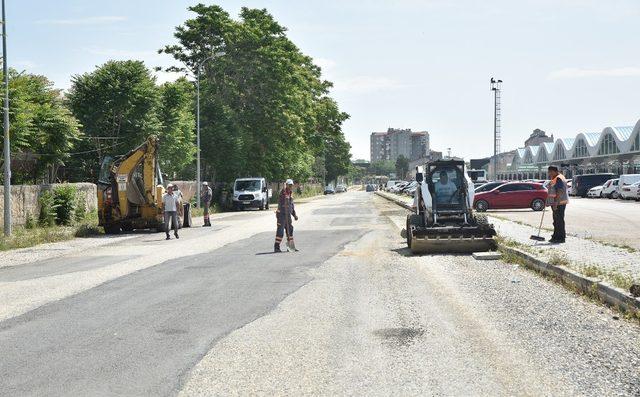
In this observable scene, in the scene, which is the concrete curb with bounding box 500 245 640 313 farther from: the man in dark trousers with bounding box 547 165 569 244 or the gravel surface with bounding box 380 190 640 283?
the man in dark trousers with bounding box 547 165 569 244

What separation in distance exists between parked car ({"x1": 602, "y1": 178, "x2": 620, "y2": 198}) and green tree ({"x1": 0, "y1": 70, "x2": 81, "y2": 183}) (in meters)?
40.8

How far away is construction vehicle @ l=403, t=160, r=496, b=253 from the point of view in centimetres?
1611

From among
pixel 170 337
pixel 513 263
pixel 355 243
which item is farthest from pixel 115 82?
pixel 170 337

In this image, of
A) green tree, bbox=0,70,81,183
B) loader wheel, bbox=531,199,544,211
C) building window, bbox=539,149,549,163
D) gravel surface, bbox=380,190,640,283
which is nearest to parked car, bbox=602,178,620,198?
loader wheel, bbox=531,199,544,211

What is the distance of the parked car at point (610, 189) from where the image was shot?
174ft

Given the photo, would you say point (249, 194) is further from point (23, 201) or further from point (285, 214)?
point (285, 214)

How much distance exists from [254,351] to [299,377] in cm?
103

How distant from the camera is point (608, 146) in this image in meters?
77.6

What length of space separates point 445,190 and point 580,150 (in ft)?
256

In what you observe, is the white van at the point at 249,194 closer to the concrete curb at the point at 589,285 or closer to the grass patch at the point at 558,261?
the concrete curb at the point at 589,285

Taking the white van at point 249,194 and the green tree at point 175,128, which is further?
the white van at point 249,194

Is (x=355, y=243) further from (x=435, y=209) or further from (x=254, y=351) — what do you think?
(x=254, y=351)

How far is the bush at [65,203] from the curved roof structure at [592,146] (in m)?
57.1

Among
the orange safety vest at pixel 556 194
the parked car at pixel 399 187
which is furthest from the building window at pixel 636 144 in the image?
the orange safety vest at pixel 556 194
